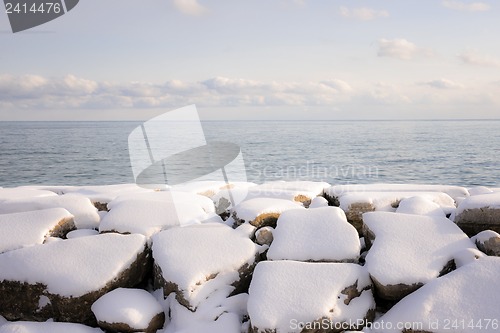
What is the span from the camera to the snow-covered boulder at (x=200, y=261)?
3.55 metres

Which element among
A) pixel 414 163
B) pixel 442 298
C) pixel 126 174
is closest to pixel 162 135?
pixel 442 298

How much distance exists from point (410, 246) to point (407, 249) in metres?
0.07

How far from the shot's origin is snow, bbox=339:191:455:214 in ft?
15.8

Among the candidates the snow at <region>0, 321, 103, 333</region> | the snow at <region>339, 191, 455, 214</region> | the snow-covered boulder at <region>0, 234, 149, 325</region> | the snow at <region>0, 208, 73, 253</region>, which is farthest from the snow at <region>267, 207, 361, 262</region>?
the snow at <region>0, 208, 73, 253</region>

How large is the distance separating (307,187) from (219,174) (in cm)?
331

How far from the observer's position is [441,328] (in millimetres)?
2967

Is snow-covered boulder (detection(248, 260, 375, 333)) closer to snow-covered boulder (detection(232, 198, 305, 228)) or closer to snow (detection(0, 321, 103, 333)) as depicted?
snow-covered boulder (detection(232, 198, 305, 228))

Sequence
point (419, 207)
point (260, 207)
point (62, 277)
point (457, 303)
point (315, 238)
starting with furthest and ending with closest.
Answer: point (260, 207)
point (419, 207)
point (315, 238)
point (62, 277)
point (457, 303)

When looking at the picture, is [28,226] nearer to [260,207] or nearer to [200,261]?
[200,261]

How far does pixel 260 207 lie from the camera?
15.6 ft

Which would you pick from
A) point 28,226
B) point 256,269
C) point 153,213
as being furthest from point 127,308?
point 28,226

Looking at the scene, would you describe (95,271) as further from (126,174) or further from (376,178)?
(126,174)

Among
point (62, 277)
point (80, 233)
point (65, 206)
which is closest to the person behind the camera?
point (62, 277)

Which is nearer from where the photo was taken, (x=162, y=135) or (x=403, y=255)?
(x=403, y=255)
